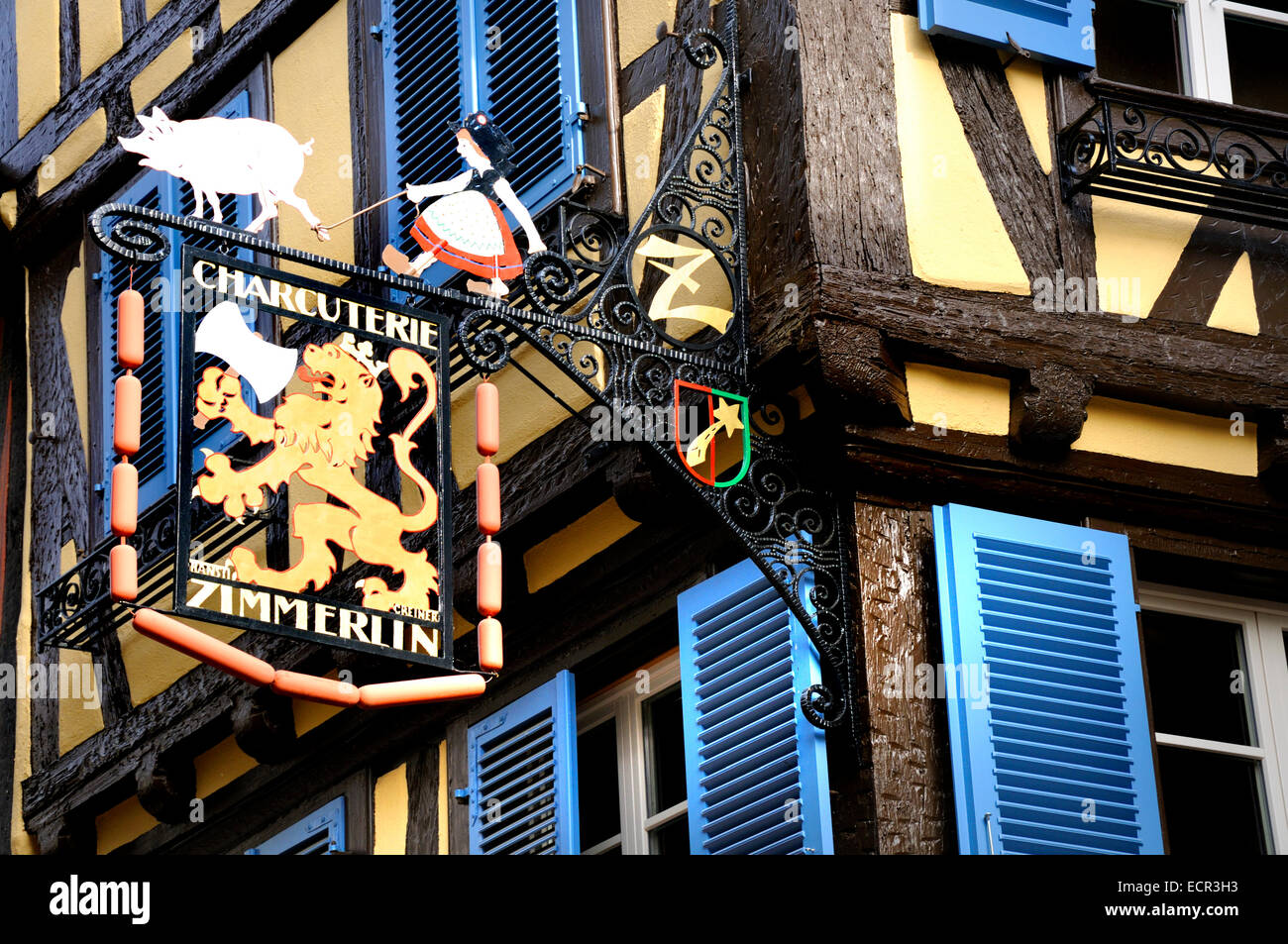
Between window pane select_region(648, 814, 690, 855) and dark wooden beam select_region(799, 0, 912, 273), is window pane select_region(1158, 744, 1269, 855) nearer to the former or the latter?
window pane select_region(648, 814, 690, 855)

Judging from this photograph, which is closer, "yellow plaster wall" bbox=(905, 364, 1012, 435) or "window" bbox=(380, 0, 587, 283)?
"yellow plaster wall" bbox=(905, 364, 1012, 435)

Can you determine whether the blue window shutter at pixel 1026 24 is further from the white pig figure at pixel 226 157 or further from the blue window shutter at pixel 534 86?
the white pig figure at pixel 226 157

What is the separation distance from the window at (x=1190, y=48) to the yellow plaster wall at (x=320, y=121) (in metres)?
2.76

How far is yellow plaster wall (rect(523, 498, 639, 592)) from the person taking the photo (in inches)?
336

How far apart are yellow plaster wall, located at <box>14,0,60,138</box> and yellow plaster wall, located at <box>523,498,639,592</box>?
14.1ft

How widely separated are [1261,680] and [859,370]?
156cm

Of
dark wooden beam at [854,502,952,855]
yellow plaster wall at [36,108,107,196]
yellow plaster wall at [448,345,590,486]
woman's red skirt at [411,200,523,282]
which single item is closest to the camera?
dark wooden beam at [854,502,952,855]

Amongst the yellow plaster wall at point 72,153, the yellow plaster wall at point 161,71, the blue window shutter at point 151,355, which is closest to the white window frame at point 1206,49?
the blue window shutter at point 151,355

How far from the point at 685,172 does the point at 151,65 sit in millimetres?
3870

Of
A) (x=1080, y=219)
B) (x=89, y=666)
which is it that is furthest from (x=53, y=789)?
(x=1080, y=219)

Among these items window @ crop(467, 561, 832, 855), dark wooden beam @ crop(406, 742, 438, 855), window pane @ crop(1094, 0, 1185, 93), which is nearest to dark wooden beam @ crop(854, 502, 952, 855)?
window @ crop(467, 561, 832, 855)

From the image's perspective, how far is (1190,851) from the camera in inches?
305

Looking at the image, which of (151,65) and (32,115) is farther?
(32,115)
